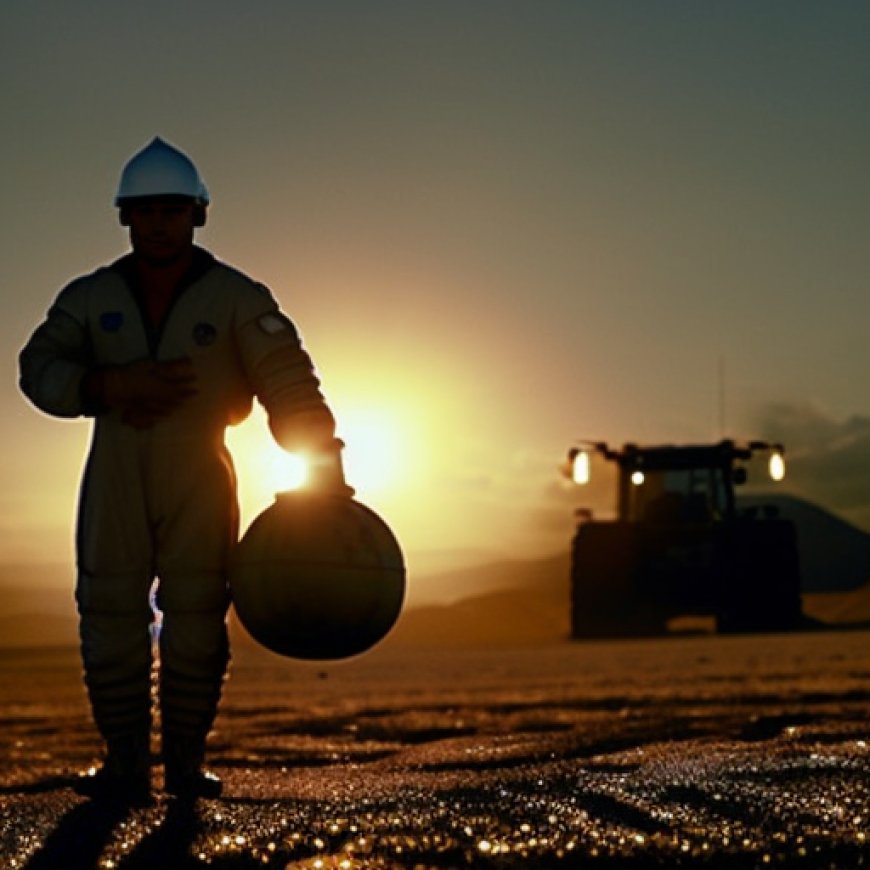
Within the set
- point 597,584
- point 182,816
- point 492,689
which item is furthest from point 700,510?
point 182,816

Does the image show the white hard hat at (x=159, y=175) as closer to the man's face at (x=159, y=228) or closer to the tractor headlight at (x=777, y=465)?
the man's face at (x=159, y=228)

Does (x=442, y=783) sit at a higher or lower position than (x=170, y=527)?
lower

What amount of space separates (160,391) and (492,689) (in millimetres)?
6755

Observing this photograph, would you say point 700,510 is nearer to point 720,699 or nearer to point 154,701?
point 720,699

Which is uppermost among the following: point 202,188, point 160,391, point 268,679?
point 202,188

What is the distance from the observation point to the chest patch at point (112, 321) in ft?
15.2

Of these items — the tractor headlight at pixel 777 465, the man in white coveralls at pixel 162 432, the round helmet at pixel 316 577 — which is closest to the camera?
the round helmet at pixel 316 577

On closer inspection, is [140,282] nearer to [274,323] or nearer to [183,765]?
[274,323]

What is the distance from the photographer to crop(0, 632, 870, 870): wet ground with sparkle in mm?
3236

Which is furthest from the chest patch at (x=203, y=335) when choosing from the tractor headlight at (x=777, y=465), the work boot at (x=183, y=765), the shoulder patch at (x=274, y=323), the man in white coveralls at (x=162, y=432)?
the tractor headlight at (x=777, y=465)

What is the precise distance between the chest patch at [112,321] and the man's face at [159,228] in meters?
0.17

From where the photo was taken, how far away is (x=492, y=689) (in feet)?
36.1

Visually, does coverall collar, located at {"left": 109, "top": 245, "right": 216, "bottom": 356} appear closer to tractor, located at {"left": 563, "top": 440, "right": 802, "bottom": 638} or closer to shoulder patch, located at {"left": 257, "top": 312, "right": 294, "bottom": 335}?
shoulder patch, located at {"left": 257, "top": 312, "right": 294, "bottom": 335}

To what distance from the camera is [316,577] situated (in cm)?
424
